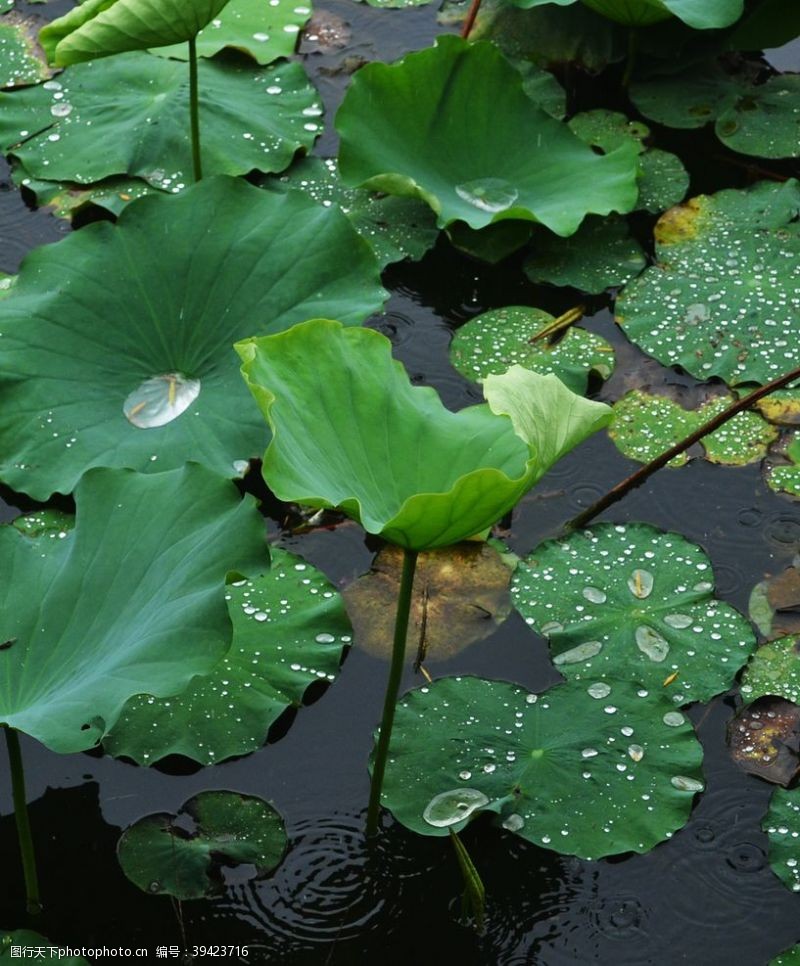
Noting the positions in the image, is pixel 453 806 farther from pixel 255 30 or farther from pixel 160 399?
pixel 255 30

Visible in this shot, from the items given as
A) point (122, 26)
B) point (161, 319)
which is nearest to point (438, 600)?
point (161, 319)

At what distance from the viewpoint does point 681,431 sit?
261 cm

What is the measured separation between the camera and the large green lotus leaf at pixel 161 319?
2.39 m

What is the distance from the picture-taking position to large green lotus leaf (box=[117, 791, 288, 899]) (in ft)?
6.35

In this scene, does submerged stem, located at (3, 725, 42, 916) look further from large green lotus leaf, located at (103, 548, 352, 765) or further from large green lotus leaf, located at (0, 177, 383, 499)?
large green lotus leaf, located at (0, 177, 383, 499)

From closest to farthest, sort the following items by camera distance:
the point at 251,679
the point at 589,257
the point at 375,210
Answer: the point at 251,679
the point at 589,257
the point at 375,210

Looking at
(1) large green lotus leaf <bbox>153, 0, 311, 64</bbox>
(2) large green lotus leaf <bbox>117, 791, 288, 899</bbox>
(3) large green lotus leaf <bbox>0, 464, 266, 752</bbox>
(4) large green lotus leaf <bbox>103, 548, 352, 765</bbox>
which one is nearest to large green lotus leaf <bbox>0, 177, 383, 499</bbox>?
(4) large green lotus leaf <bbox>103, 548, 352, 765</bbox>

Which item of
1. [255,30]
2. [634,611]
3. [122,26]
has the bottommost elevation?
[634,611]

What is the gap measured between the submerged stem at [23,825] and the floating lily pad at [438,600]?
2.20 feet

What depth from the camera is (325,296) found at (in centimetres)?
253

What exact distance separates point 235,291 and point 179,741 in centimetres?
90

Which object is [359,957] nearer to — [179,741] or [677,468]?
[179,741]

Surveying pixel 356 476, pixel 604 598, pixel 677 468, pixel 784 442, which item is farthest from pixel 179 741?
pixel 784 442

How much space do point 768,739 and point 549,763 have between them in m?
0.39
